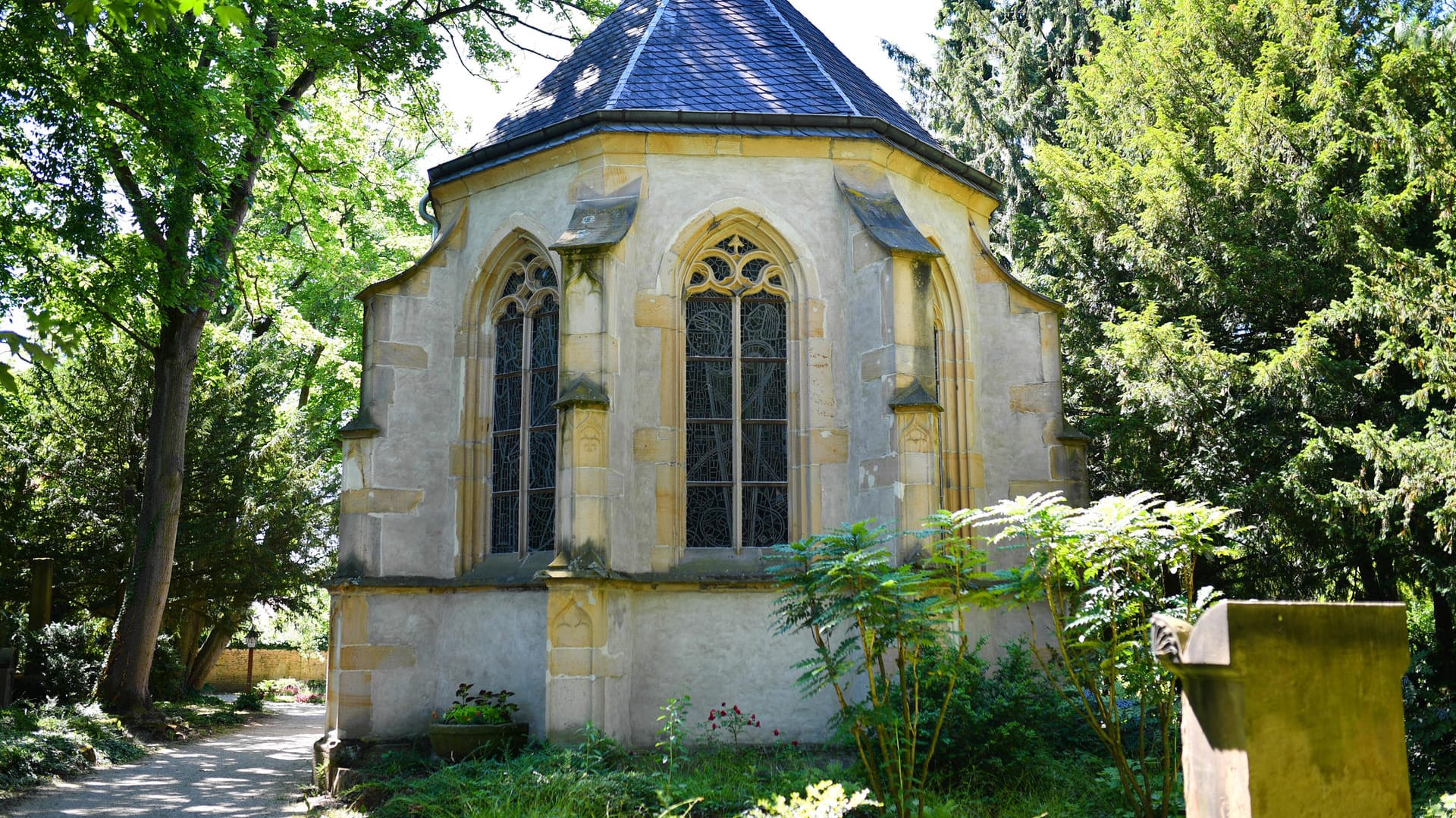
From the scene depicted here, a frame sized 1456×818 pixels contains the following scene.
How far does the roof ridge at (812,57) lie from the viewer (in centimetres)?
1181

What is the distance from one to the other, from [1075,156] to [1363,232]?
17.2 ft

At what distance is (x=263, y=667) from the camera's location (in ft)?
102

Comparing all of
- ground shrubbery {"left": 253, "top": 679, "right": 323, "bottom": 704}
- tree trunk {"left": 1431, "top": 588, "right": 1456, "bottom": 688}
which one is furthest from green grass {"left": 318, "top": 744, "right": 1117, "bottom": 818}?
ground shrubbery {"left": 253, "top": 679, "right": 323, "bottom": 704}

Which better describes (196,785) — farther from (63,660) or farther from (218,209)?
(63,660)

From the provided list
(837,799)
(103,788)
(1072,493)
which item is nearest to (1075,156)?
(1072,493)

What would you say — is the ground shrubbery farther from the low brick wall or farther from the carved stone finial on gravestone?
the carved stone finial on gravestone

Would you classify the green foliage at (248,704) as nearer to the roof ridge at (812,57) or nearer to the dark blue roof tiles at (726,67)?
the dark blue roof tiles at (726,67)

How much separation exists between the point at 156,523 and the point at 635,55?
958 cm

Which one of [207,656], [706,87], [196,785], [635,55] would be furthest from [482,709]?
[207,656]

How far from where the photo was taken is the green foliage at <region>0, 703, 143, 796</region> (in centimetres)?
1113

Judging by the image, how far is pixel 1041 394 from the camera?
12562 millimetres

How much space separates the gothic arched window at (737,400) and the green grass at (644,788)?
229cm

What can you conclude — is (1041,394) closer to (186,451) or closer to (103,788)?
(103,788)

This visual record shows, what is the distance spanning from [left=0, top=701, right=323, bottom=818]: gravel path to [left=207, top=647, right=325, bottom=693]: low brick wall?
1317 cm
